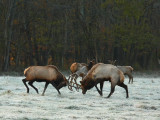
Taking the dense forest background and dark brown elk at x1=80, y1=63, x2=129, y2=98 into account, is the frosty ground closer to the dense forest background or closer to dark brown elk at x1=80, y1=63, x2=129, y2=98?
dark brown elk at x1=80, y1=63, x2=129, y2=98

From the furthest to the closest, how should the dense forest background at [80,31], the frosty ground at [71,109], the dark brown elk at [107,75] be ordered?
1. the dense forest background at [80,31]
2. the dark brown elk at [107,75]
3. the frosty ground at [71,109]

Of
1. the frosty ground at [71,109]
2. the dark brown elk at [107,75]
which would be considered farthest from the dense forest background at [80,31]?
the frosty ground at [71,109]

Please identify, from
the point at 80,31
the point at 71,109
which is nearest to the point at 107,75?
the point at 71,109

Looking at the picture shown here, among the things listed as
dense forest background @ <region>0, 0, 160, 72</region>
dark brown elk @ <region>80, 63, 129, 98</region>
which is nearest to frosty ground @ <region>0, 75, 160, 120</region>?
dark brown elk @ <region>80, 63, 129, 98</region>

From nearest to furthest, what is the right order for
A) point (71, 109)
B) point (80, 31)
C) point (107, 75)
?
point (71, 109), point (107, 75), point (80, 31)

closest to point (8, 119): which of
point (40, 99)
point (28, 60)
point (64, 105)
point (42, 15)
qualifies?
point (64, 105)

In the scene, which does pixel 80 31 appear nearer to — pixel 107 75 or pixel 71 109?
pixel 107 75

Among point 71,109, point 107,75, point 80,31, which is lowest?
point 71,109

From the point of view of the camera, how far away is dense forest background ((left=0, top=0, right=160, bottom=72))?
42438mm

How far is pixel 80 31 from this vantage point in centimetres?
4516

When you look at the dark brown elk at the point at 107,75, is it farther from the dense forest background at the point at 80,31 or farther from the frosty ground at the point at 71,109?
Answer: the dense forest background at the point at 80,31

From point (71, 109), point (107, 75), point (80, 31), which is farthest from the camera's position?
point (80, 31)

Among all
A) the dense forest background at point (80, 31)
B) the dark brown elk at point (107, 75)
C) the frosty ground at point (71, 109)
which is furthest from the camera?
the dense forest background at point (80, 31)

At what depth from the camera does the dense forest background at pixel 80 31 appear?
4244 cm
